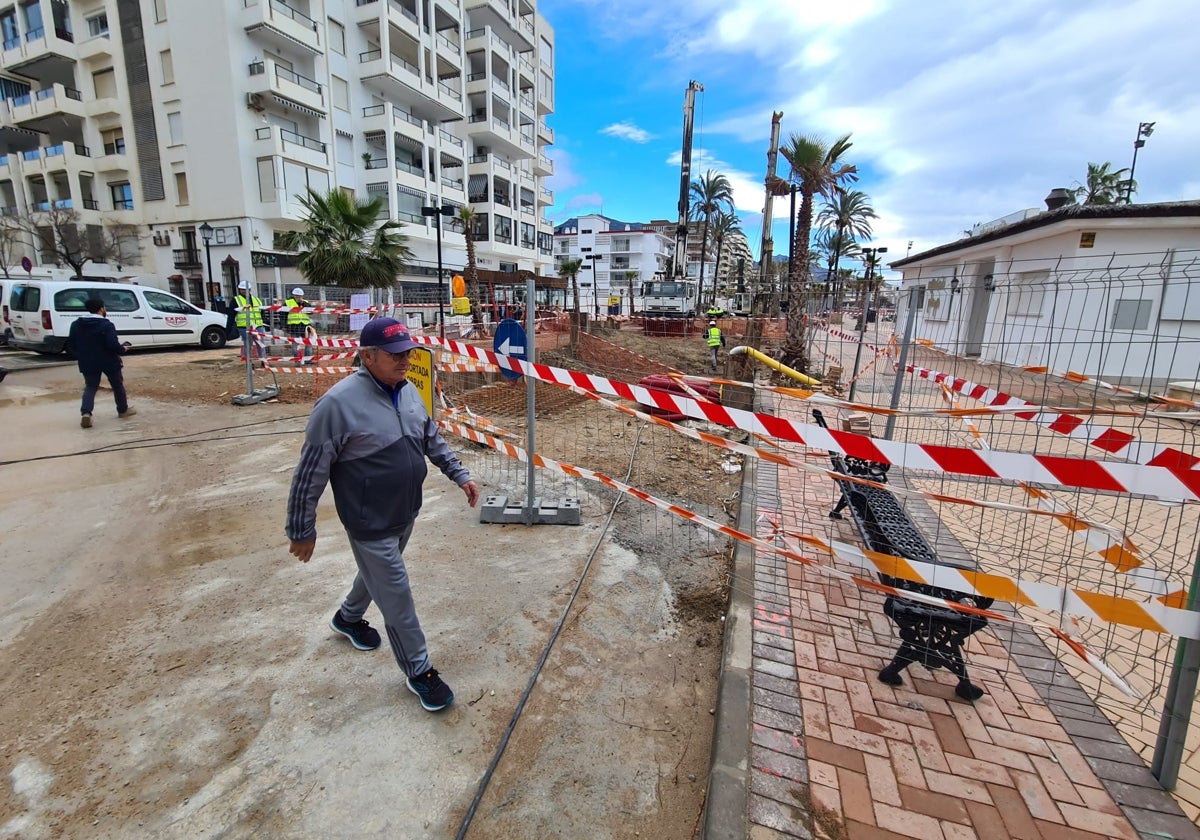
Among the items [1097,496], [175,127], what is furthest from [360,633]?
[175,127]

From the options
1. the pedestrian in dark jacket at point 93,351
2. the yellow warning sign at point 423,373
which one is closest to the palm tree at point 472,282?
the pedestrian in dark jacket at point 93,351

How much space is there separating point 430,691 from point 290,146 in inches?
1283

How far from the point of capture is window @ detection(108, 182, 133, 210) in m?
30.3

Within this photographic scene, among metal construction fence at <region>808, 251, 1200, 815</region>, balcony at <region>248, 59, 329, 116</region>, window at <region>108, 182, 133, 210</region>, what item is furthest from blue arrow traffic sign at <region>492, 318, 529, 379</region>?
window at <region>108, 182, 133, 210</region>

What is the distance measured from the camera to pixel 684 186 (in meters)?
32.8

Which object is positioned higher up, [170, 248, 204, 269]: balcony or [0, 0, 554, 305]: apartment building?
[0, 0, 554, 305]: apartment building

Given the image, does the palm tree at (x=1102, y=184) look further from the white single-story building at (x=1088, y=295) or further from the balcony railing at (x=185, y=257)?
the balcony railing at (x=185, y=257)

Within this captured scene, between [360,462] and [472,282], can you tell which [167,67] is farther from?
[360,462]

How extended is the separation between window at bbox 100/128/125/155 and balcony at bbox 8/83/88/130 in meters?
1.47

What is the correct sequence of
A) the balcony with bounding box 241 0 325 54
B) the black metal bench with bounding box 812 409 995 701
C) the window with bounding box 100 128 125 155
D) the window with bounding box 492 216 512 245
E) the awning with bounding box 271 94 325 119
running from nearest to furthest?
the black metal bench with bounding box 812 409 995 701 → the balcony with bounding box 241 0 325 54 → the awning with bounding box 271 94 325 119 → the window with bounding box 100 128 125 155 → the window with bounding box 492 216 512 245

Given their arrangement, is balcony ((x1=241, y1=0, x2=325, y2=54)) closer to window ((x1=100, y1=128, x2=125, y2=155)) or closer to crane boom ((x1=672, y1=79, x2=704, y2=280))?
window ((x1=100, y1=128, x2=125, y2=155))

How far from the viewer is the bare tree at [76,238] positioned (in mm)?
27406

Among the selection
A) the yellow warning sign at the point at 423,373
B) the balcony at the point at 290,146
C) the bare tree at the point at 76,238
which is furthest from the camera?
the bare tree at the point at 76,238

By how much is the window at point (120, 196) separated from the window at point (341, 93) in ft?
41.8
